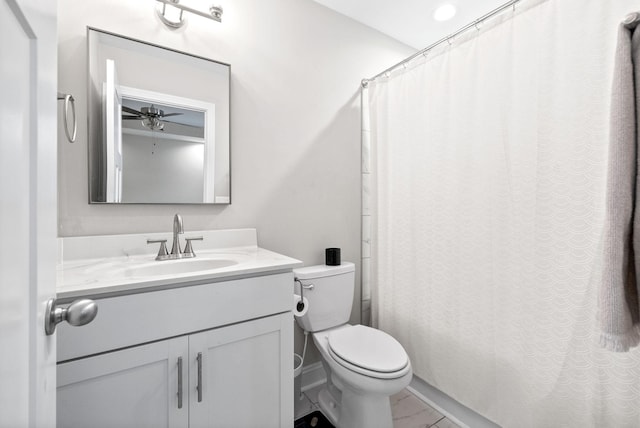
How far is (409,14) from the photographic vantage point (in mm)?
1839

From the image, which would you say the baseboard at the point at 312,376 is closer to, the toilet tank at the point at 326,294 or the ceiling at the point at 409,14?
the toilet tank at the point at 326,294

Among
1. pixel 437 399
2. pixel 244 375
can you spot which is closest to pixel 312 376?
pixel 437 399

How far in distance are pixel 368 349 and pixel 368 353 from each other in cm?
4

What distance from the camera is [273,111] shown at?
1657mm

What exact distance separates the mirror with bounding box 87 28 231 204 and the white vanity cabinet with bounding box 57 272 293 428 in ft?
1.98

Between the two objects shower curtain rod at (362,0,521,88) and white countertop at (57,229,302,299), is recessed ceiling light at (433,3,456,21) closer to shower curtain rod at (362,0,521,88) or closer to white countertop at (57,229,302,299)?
shower curtain rod at (362,0,521,88)

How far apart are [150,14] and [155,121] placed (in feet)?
1.57

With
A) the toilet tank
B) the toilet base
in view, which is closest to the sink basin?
the toilet tank

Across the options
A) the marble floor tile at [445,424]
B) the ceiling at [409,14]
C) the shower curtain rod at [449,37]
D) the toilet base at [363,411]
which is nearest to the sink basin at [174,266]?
the toilet base at [363,411]

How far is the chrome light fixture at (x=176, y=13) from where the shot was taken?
1.32 meters

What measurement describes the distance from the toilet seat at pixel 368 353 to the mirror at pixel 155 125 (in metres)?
0.91

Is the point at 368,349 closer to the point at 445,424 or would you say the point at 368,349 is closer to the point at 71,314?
the point at 445,424

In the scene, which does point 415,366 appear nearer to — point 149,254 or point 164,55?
point 149,254

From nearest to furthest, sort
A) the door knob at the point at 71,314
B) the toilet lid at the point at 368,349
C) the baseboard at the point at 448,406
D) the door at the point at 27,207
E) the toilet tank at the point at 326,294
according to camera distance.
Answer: the door at the point at 27,207
the door knob at the point at 71,314
the toilet lid at the point at 368,349
the baseboard at the point at 448,406
the toilet tank at the point at 326,294
